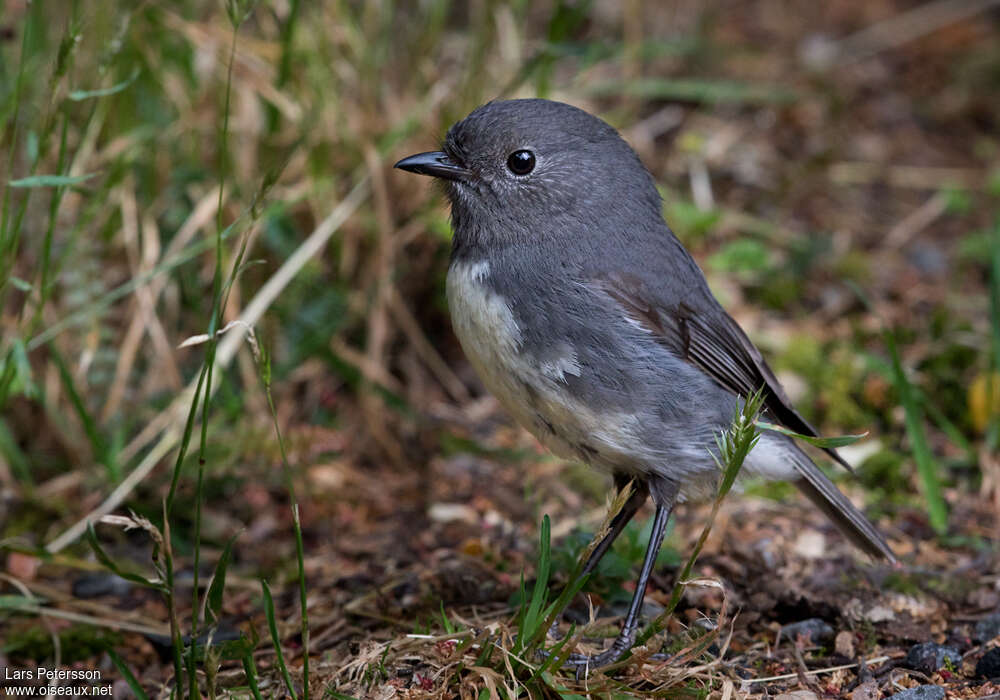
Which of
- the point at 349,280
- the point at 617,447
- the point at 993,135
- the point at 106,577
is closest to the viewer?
the point at 617,447

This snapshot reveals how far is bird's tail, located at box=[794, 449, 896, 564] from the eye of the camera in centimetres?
348

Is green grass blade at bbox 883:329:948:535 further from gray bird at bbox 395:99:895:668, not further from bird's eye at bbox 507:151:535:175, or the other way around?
bird's eye at bbox 507:151:535:175

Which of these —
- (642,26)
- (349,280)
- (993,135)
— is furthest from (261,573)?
(993,135)

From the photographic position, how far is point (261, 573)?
3.98 m

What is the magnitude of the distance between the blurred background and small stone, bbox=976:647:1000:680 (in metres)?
0.41

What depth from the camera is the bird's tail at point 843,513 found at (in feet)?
11.4

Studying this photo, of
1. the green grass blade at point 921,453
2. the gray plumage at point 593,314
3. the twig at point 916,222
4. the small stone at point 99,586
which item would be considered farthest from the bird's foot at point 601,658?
the twig at point 916,222

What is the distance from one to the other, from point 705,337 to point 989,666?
1.20 m

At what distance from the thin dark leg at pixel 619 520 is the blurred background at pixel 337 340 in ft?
0.17

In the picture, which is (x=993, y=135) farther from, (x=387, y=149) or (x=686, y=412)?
(x=686, y=412)

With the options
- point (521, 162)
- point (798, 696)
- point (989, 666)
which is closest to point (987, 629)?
point (989, 666)

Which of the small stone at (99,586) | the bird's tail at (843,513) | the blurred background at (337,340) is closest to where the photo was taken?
the bird's tail at (843,513)

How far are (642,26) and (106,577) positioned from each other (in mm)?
4563

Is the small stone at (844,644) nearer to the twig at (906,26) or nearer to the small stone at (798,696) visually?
the small stone at (798,696)
